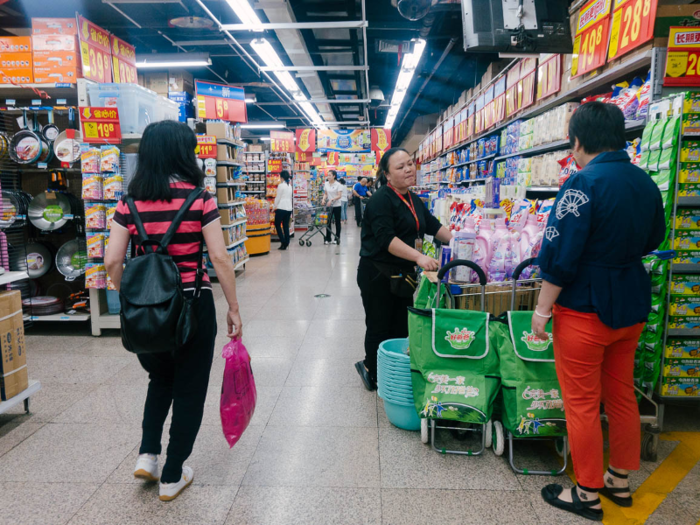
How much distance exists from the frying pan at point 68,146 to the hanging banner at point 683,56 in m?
4.74

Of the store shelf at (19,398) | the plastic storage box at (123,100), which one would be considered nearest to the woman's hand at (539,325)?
the store shelf at (19,398)

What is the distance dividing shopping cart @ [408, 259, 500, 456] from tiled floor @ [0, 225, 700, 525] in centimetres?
30

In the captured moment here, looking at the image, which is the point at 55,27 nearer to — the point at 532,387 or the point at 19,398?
the point at 19,398

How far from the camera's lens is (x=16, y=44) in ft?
15.9

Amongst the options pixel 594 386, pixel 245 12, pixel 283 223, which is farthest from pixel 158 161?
pixel 283 223

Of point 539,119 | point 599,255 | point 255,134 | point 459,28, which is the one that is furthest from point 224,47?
point 255,134

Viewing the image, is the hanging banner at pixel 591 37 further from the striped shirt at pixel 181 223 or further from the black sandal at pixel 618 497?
the striped shirt at pixel 181 223

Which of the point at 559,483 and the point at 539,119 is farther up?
the point at 539,119

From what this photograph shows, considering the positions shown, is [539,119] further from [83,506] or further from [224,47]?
[224,47]

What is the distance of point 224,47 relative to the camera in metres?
11.8

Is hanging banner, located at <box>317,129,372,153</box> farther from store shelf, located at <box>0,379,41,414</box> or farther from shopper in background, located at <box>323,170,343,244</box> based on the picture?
store shelf, located at <box>0,379,41,414</box>

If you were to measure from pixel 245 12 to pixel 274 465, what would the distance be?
266 inches

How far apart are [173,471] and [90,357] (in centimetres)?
243

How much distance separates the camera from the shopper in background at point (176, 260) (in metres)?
1.97
